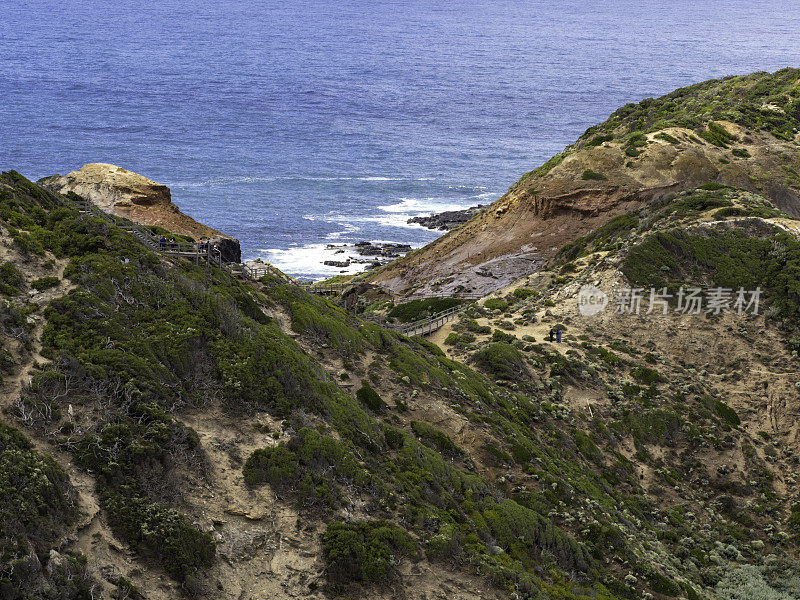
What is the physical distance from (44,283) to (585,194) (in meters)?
47.1

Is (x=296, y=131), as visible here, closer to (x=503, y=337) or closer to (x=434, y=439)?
(x=503, y=337)

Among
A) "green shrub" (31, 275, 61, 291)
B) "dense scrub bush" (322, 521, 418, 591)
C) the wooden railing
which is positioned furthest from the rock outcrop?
"dense scrub bush" (322, 521, 418, 591)

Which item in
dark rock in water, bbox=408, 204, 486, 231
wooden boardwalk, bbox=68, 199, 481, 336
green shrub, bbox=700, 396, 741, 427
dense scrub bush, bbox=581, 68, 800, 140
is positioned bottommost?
green shrub, bbox=700, 396, 741, 427

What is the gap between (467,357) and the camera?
4103 cm

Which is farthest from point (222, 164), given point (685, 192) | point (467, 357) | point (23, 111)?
point (467, 357)

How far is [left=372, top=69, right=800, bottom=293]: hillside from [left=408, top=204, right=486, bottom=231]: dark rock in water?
22.4 meters

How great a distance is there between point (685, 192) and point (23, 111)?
112656 mm

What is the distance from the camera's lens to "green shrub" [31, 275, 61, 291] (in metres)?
23.4

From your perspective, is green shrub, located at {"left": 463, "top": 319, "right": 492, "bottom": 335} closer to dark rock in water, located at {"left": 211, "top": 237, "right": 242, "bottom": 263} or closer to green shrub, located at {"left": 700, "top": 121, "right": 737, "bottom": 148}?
dark rock in water, located at {"left": 211, "top": 237, "right": 242, "bottom": 263}

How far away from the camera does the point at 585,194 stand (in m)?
62.9

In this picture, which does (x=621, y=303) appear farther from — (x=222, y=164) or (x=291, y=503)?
(x=222, y=164)

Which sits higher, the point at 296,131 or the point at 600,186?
the point at 600,186

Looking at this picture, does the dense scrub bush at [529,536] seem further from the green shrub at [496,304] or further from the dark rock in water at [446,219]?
the dark rock in water at [446,219]

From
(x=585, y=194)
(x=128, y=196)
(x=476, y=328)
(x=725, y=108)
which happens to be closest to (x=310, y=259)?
(x=128, y=196)
